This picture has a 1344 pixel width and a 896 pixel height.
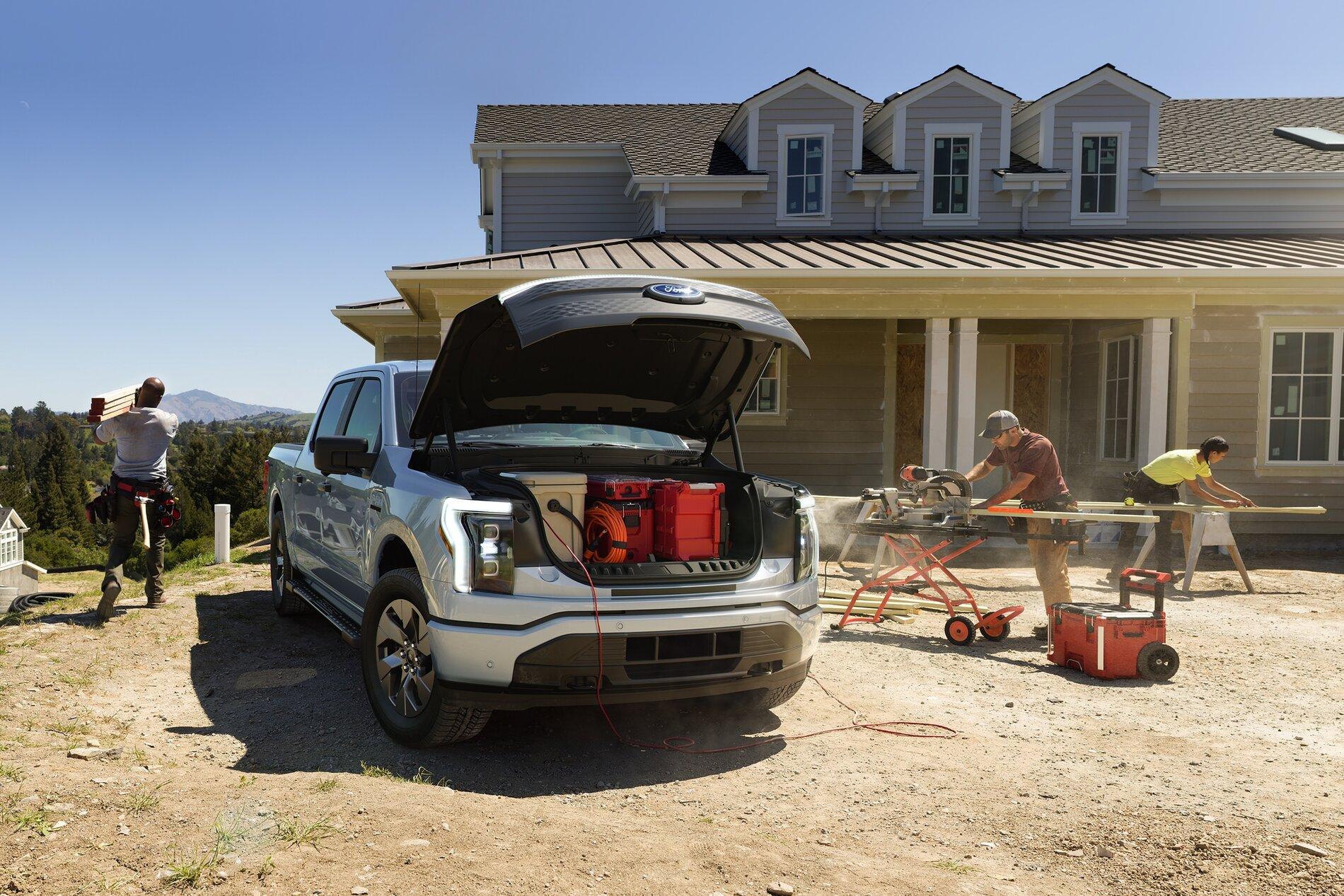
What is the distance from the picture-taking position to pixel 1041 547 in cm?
691

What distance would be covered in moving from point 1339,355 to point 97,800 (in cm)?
1423

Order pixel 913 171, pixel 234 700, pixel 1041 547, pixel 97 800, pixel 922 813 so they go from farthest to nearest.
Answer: pixel 913 171 → pixel 1041 547 → pixel 234 700 → pixel 922 813 → pixel 97 800

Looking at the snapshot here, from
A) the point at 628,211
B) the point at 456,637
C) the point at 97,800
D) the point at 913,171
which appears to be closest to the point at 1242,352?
the point at 913,171

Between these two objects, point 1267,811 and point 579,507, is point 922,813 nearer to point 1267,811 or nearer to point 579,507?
point 1267,811

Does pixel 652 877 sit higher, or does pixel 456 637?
pixel 456 637

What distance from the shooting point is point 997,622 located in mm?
6758

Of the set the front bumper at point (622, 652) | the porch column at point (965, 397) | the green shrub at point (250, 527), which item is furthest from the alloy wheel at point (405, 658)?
the green shrub at point (250, 527)

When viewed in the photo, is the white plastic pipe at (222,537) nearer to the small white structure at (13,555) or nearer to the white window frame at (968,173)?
the small white structure at (13,555)

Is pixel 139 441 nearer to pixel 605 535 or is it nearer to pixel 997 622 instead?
pixel 605 535

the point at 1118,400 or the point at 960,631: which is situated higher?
the point at 1118,400

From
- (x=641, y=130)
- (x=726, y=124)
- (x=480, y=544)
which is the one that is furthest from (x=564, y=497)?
(x=726, y=124)

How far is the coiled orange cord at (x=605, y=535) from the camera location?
4344 millimetres

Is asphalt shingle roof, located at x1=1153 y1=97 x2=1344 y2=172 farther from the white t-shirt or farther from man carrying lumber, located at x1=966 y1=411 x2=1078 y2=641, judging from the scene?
the white t-shirt

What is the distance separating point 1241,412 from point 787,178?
7290 mm
